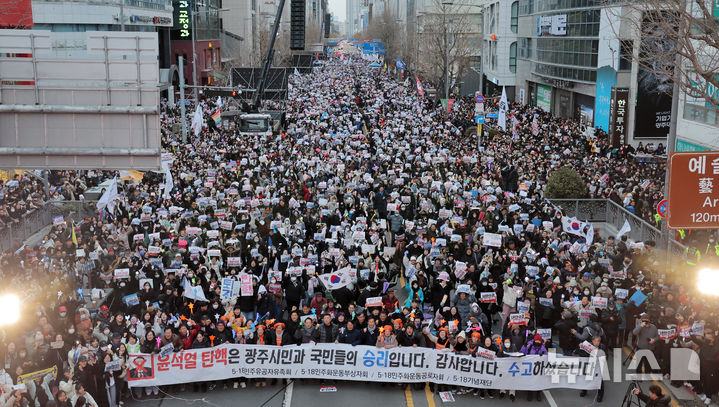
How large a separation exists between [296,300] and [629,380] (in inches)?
247

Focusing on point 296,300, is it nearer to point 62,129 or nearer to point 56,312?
point 56,312

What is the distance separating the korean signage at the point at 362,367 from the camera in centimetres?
1212

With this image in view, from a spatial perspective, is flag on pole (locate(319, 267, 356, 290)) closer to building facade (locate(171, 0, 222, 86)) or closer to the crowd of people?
the crowd of people

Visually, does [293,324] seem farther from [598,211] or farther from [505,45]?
[505,45]

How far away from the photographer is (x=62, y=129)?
43.6ft

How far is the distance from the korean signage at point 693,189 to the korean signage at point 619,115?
2409 centimetres

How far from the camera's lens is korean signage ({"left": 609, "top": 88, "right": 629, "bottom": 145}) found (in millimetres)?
34531

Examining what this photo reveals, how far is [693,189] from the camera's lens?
11.4 m

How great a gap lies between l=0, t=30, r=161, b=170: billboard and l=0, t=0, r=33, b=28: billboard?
1952 cm

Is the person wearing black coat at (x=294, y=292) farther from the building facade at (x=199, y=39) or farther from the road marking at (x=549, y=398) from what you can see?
the building facade at (x=199, y=39)

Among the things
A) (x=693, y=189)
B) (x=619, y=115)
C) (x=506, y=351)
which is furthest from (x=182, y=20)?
(x=693, y=189)

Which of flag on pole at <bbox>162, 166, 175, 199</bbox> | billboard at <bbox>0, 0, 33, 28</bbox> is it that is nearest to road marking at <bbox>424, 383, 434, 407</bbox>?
flag on pole at <bbox>162, 166, 175, 199</bbox>

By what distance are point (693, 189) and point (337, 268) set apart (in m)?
7.42

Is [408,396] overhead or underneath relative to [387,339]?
underneath
